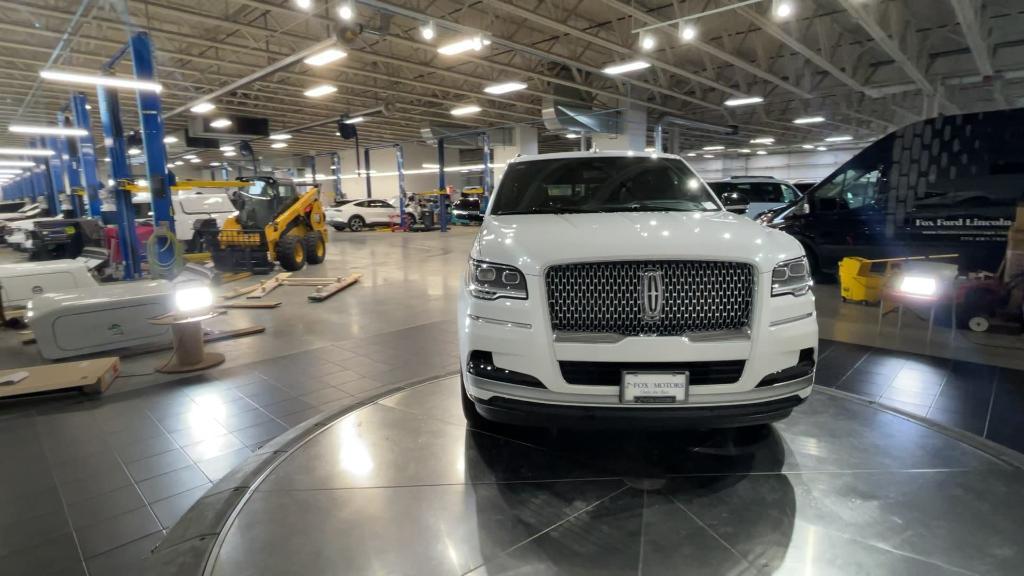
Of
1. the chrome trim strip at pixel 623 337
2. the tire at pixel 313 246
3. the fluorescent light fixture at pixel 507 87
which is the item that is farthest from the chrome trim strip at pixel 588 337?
the fluorescent light fixture at pixel 507 87

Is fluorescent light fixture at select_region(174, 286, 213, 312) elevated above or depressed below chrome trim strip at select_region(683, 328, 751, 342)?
below

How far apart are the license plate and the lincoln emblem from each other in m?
0.24

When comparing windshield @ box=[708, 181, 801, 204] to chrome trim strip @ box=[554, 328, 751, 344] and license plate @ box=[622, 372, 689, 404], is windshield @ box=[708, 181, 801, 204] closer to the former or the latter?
chrome trim strip @ box=[554, 328, 751, 344]

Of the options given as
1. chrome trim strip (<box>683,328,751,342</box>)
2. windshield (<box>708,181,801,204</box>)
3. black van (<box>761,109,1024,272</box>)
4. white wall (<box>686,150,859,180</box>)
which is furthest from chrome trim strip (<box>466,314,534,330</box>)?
white wall (<box>686,150,859,180</box>)

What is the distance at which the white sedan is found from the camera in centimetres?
2166

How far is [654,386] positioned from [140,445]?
2.88 m

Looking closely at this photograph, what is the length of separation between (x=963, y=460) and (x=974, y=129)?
17.5ft

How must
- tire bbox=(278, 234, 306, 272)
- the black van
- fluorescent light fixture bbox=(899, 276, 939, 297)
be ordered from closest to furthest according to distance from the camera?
fluorescent light fixture bbox=(899, 276, 939, 297), the black van, tire bbox=(278, 234, 306, 272)

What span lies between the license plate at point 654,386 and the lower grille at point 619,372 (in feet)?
0.12

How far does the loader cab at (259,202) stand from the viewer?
33.3 ft

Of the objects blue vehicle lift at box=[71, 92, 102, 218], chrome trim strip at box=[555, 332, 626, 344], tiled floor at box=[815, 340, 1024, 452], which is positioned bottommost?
tiled floor at box=[815, 340, 1024, 452]

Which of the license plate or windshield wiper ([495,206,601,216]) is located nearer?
the license plate

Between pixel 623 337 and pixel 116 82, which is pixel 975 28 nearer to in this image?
pixel 623 337

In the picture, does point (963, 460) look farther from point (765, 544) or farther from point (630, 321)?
point (630, 321)
